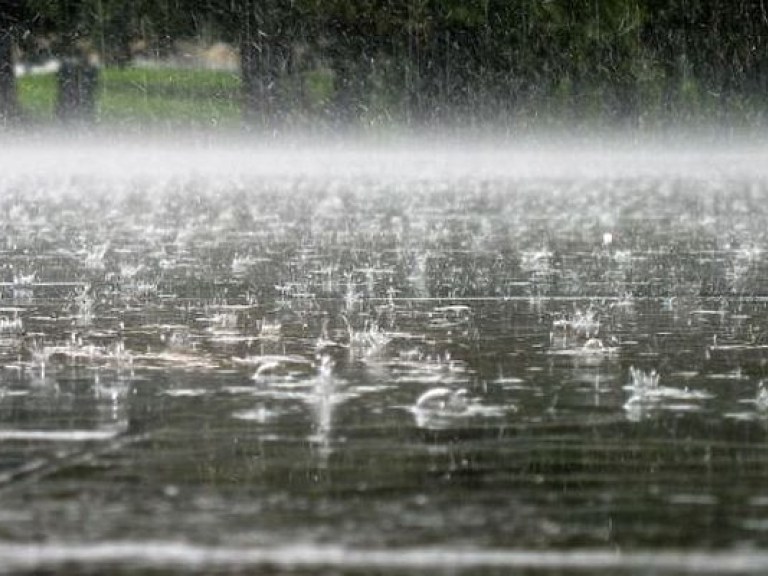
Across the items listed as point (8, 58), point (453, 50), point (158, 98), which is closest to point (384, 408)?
point (8, 58)

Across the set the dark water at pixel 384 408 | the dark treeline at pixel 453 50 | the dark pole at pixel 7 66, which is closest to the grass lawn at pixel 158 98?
the dark pole at pixel 7 66

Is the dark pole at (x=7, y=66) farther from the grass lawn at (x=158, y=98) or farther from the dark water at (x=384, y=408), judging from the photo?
the dark water at (x=384, y=408)

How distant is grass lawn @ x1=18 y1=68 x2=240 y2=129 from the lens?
184 feet

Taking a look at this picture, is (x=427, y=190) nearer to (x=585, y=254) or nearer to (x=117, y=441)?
(x=585, y=254)

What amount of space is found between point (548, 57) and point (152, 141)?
10.0 m

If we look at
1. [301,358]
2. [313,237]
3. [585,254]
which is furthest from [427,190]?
[301,358]

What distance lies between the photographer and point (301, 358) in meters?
9.52

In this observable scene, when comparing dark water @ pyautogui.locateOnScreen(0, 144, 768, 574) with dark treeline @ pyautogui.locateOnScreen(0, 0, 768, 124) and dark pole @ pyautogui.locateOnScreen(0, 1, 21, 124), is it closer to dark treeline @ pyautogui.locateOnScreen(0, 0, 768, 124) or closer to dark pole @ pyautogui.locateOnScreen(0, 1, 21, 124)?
dark treeline @ pyautogui.locateOnScreen(0, 0, 768, 124)

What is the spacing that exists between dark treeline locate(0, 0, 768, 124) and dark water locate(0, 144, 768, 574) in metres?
33.5

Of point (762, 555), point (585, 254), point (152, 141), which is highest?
point (152, 141)

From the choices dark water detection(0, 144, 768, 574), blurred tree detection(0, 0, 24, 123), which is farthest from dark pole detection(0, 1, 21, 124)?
dark water detection(0, 144, 768, 574)

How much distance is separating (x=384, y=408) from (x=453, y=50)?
45457 millimetres

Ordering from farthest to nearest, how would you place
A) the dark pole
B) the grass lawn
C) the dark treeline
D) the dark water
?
the grass lawn < the dark pole < the dark treeline < the dark water

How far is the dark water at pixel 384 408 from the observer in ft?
18.0
